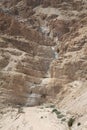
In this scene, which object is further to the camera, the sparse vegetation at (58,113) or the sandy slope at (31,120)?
the sparse vegetation at (58,113)

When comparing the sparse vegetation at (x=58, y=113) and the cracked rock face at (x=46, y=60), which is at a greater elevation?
the sparse vegetation at (x=58, y=113)

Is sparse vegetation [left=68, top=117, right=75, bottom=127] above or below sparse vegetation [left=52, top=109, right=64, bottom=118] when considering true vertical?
above

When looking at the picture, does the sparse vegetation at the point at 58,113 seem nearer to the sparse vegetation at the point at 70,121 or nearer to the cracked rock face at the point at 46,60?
the cracked rock face at the point at 46,60

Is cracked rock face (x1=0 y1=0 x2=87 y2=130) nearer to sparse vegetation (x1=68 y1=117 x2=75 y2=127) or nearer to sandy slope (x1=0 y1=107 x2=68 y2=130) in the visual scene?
sparse vegetation (x1=68 y1=117 x2=75 y2=127)

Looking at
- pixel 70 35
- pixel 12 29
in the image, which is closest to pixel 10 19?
pixel 12 29

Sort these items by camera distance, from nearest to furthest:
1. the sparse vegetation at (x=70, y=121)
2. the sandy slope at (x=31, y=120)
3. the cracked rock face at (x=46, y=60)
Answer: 1. the sparse vegetation at (x=70, y=121)
2. the sandy slope at (x=31, y=120)
3. the cracked rock face at (x=46, y=60)

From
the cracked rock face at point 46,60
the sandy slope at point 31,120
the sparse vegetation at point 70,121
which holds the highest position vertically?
the sparse vegetation at point 70,121

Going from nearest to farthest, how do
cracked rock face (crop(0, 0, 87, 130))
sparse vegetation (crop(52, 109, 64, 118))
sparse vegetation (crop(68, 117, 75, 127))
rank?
sparse vegetation (crop(68, 117, 75, 127)), sparse vegetation (crop(52, 109, 64, 118)), cracked rock face (crop(0, 0, 87, 130))

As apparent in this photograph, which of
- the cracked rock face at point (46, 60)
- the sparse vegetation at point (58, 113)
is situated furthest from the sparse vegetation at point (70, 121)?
the sparse vegetation at point (58, 113)

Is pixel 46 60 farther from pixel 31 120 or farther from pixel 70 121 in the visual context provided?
pixel 70 121

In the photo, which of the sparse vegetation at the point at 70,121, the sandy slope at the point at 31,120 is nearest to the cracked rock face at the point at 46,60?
the sparse vegetation at the point at 70,121

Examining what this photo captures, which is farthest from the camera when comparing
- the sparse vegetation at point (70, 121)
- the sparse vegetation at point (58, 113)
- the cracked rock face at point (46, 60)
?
the cracked rock face at point (46, 60)

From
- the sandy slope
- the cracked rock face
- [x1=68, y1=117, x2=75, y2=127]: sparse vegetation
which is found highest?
[x1=68, y1=117, x2=75, y2=127]: sparse vegetation

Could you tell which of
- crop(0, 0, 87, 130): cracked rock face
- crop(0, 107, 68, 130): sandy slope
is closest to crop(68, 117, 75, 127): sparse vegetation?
crop(0, 107, 68, 130): sandy slope
